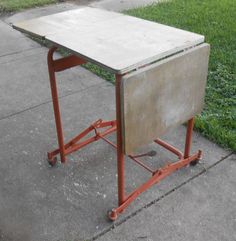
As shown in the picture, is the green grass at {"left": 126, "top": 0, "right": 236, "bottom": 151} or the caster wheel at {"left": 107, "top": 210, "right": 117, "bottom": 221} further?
the green grass at {"left": 126, "top": 0, "right": 236, "bottom": 151}

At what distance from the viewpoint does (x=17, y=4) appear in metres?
7.06

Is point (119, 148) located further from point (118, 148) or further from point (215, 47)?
point (215, 47)

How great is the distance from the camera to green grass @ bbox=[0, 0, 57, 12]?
272 inches

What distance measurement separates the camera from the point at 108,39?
2.33 meters

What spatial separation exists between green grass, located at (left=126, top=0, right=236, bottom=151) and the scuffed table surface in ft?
3.91

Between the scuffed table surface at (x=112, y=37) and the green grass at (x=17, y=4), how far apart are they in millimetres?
4485

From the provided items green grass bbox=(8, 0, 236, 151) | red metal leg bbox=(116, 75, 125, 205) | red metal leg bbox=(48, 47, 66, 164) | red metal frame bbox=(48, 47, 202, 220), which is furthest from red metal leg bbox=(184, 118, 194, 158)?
red metal leg bbox=(48, 47, 66, 164)

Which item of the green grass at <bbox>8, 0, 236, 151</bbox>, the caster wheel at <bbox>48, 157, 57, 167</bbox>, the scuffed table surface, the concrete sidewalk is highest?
the scuffed table surface

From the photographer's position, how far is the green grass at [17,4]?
22.6 ft

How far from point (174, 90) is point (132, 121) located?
1.16 ft

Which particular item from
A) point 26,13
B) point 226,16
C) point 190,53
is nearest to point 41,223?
point 190,53

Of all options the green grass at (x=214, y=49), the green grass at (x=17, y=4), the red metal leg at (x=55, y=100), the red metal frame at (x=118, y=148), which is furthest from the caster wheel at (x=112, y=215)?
the green grass at (x=17, y=4)

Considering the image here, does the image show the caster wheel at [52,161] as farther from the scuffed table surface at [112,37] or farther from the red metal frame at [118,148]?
the scuffed table surface at [112,37]

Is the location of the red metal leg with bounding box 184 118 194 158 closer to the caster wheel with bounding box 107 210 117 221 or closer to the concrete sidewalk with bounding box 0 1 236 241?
the concrete sidewalk with bounding box 0 1 236 241
